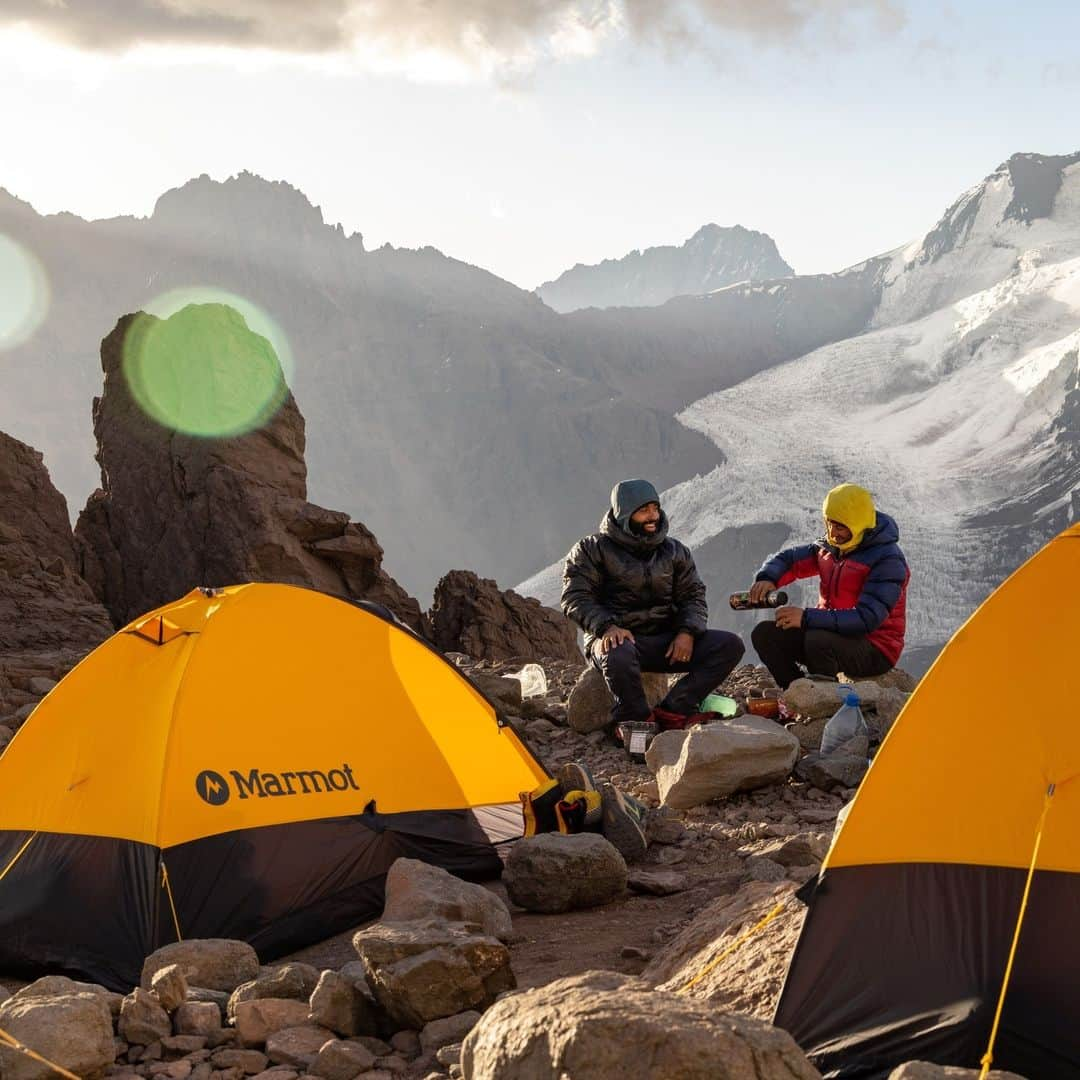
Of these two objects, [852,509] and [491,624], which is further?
[491,624]

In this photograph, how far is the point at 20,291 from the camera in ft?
334

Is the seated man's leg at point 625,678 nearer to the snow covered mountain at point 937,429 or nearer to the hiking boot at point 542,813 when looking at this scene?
the hiking boot at point 542,813

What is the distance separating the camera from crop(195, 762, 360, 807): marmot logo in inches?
207

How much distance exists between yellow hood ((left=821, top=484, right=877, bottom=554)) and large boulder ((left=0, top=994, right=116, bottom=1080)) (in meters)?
5.56

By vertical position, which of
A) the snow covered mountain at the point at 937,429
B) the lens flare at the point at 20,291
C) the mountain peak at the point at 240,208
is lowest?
the snow covered mountain at the point at 937,429

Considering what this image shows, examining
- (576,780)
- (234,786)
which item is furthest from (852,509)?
(234,786)

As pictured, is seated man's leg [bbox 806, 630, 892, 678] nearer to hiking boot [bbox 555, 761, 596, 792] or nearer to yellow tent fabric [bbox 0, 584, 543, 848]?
hiking boot [bbox 555, 761, 596, 792]

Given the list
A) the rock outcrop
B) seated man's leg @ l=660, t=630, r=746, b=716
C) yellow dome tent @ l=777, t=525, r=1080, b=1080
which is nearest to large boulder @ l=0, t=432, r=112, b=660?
the rock outcrop

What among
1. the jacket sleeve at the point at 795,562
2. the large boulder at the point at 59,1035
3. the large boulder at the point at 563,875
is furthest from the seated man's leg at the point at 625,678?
the large boulder at the point at 59,1035

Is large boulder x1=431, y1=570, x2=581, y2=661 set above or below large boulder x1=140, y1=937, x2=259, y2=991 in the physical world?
below

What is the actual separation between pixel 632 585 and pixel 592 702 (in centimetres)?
122

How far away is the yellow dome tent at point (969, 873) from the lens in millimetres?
3229

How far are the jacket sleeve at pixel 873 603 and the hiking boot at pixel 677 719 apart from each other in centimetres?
106

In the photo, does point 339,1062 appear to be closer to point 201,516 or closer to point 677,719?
point 677,719
